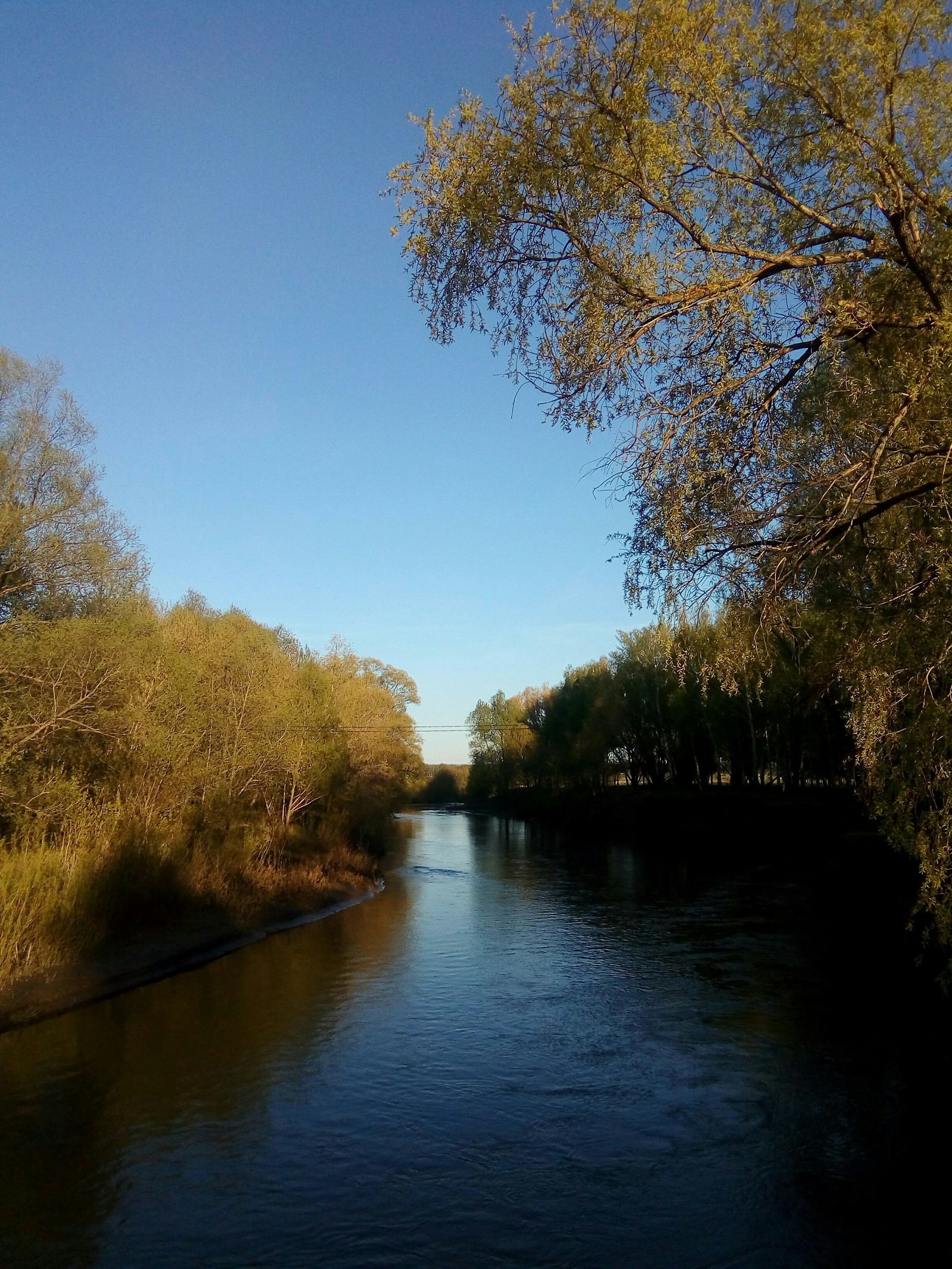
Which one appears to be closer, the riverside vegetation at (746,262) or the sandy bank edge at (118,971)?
the riverside vegetation at (746,262)

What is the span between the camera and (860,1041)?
1237 centimetres

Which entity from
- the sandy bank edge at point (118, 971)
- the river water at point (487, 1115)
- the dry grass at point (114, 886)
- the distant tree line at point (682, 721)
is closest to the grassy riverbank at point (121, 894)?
the dry grass at point (114, 886)

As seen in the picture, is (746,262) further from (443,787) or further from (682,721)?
(443,787)

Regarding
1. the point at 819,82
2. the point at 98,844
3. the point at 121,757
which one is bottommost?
the point at 98,844

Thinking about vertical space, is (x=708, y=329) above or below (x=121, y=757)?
above

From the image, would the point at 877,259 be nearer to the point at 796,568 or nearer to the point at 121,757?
the point at 796,568

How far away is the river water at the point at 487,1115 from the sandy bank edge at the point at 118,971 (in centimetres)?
37

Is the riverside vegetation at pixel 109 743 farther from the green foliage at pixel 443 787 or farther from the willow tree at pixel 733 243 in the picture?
the green foliage at pixel 443 787

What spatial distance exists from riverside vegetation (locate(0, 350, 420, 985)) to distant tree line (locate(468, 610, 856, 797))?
1073 centimetres

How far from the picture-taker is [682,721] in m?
58.1

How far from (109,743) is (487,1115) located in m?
12.3

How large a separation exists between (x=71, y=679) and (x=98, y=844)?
3707 mm

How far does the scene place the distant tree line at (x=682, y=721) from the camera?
920cm

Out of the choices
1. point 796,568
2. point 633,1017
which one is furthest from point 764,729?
point 796,568
